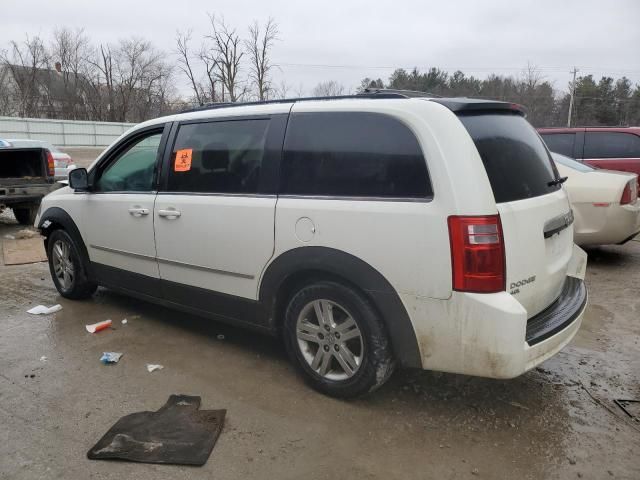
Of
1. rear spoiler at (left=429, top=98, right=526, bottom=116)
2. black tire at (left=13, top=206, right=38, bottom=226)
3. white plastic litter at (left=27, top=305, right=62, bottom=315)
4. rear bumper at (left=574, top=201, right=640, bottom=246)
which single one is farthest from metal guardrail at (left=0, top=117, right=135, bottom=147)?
rear spoiler at (left=429, top=98, right=526, bottom=116)

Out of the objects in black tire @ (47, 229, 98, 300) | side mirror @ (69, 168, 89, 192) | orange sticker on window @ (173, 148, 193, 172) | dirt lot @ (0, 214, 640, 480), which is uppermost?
orange sticker on window @ (173, 148, 193, 172)

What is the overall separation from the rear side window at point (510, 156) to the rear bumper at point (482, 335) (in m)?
0.57

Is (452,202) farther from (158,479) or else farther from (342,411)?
(158,479)

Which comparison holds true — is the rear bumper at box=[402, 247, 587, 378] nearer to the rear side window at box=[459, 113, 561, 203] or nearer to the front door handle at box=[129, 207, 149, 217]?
the rear side window at box=[459, 113, 561, 203]

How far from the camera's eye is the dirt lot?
2568 mm

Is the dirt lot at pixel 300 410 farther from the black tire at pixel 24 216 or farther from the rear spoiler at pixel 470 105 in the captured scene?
the black tire at pixel 24 216

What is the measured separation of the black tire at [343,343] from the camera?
2879mm

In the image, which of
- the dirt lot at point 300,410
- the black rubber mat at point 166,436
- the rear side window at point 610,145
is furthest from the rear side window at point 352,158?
the rear side window at point 610,145

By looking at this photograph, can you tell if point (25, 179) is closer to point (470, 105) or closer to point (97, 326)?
point (97, 326)

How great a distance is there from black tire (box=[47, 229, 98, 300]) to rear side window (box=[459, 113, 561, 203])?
152 inches

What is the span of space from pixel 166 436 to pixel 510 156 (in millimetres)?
2486

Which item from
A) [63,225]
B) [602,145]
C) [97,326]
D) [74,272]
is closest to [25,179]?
[63,225]

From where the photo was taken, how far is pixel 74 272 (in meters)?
5.00

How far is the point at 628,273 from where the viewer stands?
5996mm
